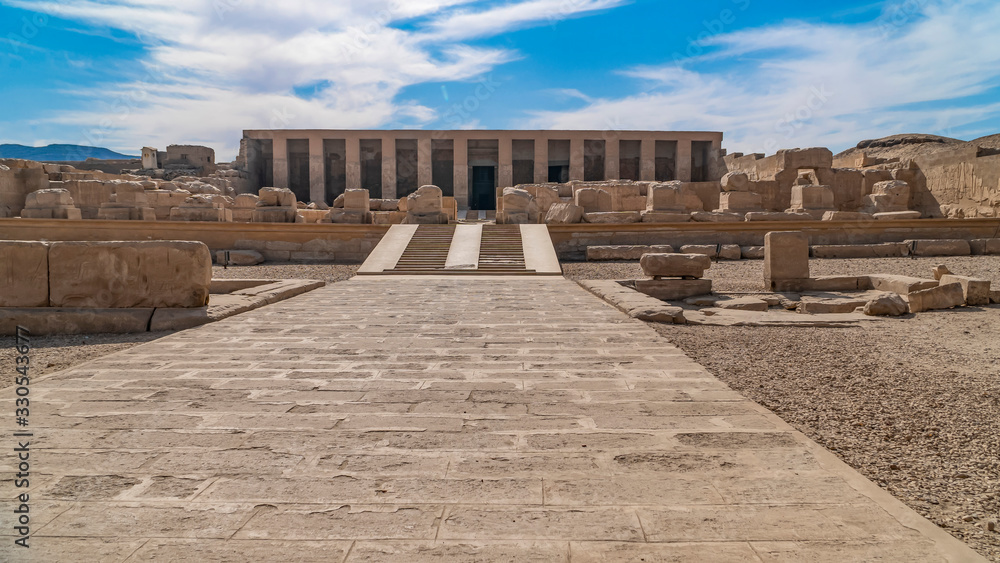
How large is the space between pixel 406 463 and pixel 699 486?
3.82ft

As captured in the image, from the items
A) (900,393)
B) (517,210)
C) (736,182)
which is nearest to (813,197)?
(736,182)

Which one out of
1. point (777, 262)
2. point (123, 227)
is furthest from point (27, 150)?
point (777, 262)

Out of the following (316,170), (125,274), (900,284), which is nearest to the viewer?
(125,274)

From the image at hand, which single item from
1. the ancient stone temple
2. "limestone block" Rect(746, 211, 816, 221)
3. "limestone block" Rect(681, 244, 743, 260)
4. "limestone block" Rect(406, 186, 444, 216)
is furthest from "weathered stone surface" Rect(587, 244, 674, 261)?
the ancient stone temple

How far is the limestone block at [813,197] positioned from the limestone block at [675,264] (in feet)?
31.2

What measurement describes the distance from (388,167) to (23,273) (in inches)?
962

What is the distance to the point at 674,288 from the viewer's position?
8523mm

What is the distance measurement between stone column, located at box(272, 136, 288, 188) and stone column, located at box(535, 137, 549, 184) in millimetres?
12664

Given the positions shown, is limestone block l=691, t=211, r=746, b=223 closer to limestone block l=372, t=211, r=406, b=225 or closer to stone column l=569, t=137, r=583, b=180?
limestone block l=372, t=211, r=406, b=225

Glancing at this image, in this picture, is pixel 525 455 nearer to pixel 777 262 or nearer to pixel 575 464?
pixel 575 464

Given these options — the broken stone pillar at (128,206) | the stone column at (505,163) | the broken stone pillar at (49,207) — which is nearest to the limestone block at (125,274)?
the broken stone pillar at (128,206)

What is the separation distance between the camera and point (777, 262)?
28.8 ft

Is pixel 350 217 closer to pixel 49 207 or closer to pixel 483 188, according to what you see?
pixel 49 207

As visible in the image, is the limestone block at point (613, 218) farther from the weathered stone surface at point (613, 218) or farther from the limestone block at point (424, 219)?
the limestone block at point (424, 219)
